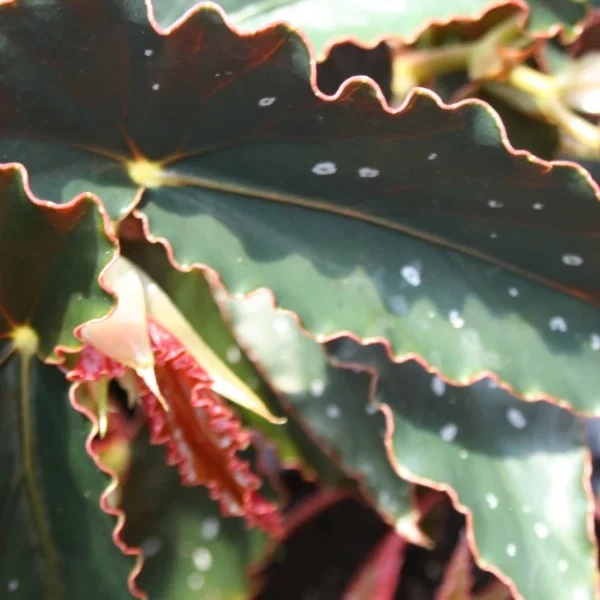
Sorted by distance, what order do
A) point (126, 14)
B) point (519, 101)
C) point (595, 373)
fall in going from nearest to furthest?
point (126, 14) → point (595, 373) → point (519, 101)

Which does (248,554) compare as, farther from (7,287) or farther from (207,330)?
(7,287)

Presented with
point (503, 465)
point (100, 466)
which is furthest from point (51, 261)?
point (503, 465)

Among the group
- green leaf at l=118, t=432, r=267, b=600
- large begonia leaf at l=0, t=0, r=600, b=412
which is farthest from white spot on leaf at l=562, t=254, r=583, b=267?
green leaf at l=118, t=432, r=267, b=600

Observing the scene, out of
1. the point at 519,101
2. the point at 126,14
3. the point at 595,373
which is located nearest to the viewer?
the point at 126,14

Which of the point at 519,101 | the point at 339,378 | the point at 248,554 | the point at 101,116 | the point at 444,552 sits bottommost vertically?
the point at 444,552

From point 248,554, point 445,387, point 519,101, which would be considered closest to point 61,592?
point 248,554

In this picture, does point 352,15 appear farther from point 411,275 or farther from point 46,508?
point 46,508

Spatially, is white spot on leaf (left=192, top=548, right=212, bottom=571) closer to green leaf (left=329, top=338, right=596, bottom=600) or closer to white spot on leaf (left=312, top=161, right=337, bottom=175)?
green leaf (left=329, top=338, right=596, bottom=600)
